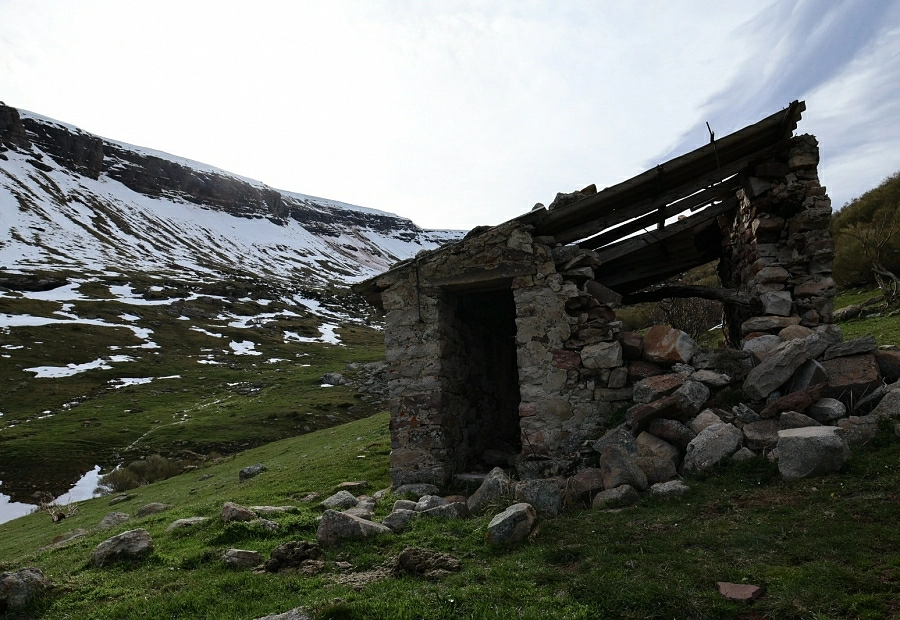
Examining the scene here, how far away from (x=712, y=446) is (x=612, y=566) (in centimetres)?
279

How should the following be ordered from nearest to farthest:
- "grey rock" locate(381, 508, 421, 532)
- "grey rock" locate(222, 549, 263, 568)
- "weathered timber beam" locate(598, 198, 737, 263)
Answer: "grey rock" locate(222, 549, 263, 568) < "grey rock" locate(381, 508, 421, 532) < "weathered timber beam" locate(598, 198, 737, 263)

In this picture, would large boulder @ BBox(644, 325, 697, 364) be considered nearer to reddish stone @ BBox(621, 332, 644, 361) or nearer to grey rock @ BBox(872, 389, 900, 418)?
reddish stone @ BBox(621, 332, 644, 361)

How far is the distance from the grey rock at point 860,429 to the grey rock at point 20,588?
884 cm

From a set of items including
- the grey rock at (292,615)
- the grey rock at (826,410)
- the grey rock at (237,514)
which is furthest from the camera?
the grey rock at (237,514)

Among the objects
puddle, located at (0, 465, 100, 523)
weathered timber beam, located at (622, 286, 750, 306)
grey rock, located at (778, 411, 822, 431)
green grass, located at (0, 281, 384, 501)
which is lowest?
puddle, located at (0, 465, 100, 523)

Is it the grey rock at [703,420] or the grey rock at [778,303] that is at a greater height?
the grey rock at [778,303]

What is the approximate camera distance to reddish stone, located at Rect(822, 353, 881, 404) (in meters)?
6.83

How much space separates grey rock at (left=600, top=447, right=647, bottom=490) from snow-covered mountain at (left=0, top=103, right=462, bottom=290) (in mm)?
93246

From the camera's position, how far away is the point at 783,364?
7.27m

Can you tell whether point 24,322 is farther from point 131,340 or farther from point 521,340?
point 521,340

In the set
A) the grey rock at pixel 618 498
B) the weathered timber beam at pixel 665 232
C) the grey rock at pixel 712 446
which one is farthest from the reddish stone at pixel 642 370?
the grey rock at pixel 618 498

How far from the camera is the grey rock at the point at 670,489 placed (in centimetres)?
620

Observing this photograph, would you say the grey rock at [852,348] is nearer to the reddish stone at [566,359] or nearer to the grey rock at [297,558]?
the reddish stone at [566,359]

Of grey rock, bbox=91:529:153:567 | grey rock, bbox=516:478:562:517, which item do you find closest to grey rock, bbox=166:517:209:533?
grey rock, bbox=91:529:153:567
